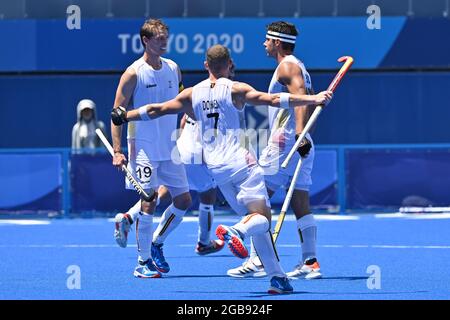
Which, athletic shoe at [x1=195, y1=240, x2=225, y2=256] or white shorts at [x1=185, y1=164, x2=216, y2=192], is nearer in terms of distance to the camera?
white shorts at [x1=185, y1=164, x2=216, y2=192]

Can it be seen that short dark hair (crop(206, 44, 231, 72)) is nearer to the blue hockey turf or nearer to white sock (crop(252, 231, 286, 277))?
white sock (crop(252, 231, 286, 277))

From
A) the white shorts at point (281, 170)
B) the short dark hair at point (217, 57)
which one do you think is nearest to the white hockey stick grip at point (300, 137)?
the white shorts at point (281, 170)

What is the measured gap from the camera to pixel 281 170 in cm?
1297

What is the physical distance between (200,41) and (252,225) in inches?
594

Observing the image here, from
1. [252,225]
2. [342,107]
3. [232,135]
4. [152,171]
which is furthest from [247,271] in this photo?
[342,107]

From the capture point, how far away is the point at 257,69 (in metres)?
26.0

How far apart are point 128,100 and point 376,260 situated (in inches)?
131

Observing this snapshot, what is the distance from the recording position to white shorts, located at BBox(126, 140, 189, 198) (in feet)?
42.9

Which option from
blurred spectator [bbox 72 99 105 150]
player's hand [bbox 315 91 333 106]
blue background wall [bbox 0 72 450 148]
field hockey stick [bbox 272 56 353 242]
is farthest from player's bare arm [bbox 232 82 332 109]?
blue background wall [bbox 0 72 450 148]

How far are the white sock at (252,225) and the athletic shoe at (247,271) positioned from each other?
2.01 meters

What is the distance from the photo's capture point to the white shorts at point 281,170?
42.3ft

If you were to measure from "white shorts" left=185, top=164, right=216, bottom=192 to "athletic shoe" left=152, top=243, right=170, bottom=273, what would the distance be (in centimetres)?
125

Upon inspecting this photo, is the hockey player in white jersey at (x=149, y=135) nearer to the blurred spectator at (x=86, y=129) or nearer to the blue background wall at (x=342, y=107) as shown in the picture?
the blurred spectator at (x=86, y=129)

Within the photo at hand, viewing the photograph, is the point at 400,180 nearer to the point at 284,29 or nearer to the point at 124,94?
the point at 284,29
